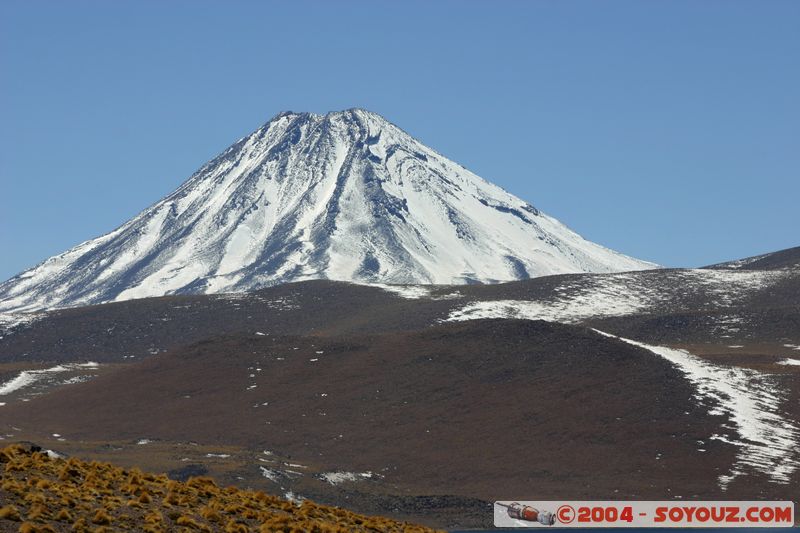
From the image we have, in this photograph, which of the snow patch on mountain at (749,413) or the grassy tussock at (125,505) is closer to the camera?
the grassy tussock at (125,505)

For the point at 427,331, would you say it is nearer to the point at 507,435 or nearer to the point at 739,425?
the point at 507,435

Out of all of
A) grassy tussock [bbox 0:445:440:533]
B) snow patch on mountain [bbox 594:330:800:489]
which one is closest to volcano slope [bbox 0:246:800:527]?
→ snow patch on mountain [bbox 594:330:800:489]

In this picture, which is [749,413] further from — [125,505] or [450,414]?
[125,505]

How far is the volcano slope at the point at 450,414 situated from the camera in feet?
345

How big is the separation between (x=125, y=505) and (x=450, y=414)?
98956 millimetres

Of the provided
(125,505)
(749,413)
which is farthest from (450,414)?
(125,505)

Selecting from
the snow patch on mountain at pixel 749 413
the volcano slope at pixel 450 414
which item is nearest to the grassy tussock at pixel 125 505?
the volcano slope at pixel 450 414

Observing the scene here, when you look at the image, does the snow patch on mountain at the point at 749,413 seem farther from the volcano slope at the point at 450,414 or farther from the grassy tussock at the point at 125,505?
the grassy tussock at the point at 125,505

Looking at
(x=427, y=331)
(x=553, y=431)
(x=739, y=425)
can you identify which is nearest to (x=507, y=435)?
(x=553, y=431)

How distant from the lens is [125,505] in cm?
2812

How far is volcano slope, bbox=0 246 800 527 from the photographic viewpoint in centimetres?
10506

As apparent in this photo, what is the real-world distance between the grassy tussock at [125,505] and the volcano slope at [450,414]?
63.3 m

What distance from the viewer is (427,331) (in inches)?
6058

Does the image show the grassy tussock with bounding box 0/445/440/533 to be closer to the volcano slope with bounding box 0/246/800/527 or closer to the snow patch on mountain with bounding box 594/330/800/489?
the volcano slope with bounding box 0/246/800/527
